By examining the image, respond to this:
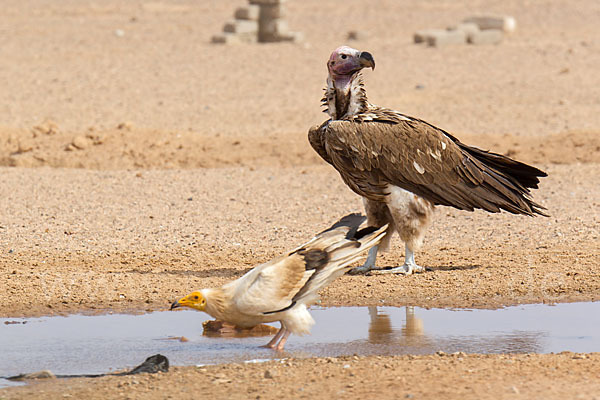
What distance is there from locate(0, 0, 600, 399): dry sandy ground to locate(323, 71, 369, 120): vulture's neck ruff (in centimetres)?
134

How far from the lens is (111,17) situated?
112 ft

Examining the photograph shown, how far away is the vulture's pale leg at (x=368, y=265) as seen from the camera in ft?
28.1

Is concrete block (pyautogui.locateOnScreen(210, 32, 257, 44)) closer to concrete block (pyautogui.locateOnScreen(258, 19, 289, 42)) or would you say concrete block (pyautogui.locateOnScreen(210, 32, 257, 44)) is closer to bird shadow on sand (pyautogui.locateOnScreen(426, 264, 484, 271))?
concrete block (pyautogui.locateOnScreen(258, 19, 289, 42))

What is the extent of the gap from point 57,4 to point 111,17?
4675mm

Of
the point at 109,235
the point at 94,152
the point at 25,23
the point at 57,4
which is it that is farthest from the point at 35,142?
the point at 57,4

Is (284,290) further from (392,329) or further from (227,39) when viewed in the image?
(227,39)

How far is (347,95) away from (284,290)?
8.05 feet

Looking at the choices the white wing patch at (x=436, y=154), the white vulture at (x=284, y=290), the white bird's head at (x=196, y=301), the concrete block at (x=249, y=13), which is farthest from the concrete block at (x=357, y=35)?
the white bird's head at (x=196, y=301)

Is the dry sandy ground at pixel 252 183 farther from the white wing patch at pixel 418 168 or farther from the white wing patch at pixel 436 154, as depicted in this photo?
the white wing patch at pixel 436 154

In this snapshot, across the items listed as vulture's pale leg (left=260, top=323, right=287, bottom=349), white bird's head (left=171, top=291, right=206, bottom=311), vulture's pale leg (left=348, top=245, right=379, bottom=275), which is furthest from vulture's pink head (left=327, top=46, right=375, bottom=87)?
white bird's head (left=171, top=291, right=206, bottom=311)

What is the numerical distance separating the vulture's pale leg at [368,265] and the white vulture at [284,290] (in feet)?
6.67

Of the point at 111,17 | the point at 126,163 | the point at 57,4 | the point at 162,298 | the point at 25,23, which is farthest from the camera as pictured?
the point at 57,4

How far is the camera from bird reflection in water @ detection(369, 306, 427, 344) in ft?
22.4

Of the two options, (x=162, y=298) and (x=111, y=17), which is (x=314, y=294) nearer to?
(x=162, y=298)
